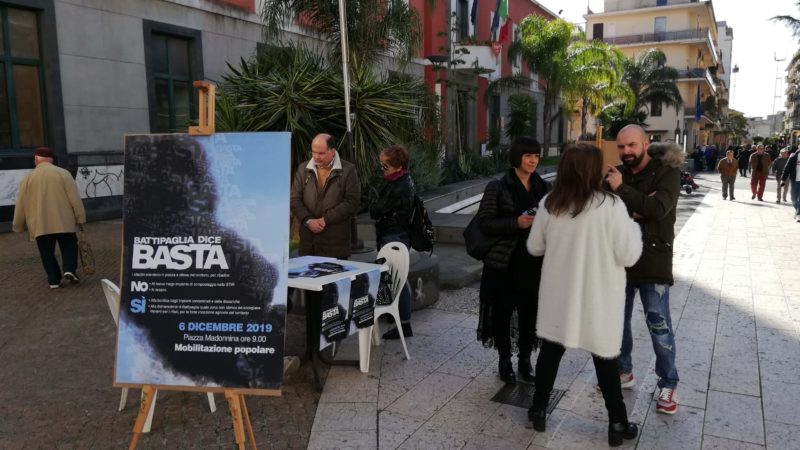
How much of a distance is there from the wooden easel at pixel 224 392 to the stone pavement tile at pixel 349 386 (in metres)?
0.91

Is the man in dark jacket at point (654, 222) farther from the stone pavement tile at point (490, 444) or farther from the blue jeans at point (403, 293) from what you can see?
the blue jeans at point (403, 293)

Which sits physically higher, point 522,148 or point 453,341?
point 522,148

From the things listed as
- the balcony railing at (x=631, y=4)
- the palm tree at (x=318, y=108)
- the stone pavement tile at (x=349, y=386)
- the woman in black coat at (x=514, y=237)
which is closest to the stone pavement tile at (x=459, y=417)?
the stone pavement tile at (x=349, y=386)

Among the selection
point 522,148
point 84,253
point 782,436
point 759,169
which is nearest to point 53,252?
point 84,253

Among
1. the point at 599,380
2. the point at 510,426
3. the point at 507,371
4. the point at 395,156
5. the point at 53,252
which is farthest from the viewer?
the point at 53,252

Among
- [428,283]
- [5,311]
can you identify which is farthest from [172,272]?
[5,311]

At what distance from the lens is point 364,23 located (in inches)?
361

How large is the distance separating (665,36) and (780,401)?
59034 millimetres

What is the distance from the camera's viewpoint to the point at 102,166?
38.2 ft

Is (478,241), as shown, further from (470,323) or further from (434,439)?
(470,323)

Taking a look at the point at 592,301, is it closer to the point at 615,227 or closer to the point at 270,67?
the point at 615,227

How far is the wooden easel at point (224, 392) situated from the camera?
290cm

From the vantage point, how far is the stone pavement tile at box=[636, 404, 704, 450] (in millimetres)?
3260

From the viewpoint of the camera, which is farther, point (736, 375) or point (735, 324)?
point (735, 324)
